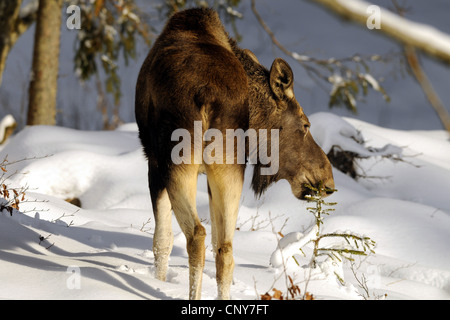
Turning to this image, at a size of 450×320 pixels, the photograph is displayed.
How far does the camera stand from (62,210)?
6.62 metres

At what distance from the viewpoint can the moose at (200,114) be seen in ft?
11.0

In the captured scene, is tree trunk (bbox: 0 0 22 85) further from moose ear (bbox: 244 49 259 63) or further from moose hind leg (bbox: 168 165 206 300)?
moose hind leg (bbox: 168 165 206 300)

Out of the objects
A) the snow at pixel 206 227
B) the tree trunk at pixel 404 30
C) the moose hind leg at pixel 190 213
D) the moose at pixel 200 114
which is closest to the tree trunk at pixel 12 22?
the snow at pixel 206 227

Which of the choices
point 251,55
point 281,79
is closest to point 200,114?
point 281,79

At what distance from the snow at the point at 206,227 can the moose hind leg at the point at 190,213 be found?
1.39ft

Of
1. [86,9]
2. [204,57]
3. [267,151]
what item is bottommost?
[267,151]

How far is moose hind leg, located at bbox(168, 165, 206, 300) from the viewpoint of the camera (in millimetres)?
3324

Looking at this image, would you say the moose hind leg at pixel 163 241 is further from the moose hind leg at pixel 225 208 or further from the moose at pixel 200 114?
the moose hind leg at pixel 225 208

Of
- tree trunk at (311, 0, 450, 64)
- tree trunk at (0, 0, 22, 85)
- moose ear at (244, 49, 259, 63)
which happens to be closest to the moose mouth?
moose ear at (244, 49, 259, 63)

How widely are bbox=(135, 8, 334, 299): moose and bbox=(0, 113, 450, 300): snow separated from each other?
472 mm

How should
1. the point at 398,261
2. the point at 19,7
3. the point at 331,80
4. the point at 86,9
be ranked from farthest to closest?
1. the point at 19,7
2. the point at 86,9
3. the point at 331,80
4. the point at 398,261
